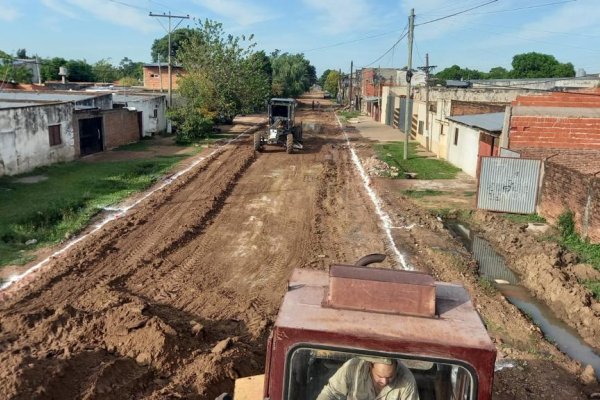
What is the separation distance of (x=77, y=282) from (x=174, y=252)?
2371mm

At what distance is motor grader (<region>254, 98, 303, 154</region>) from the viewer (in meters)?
26.8

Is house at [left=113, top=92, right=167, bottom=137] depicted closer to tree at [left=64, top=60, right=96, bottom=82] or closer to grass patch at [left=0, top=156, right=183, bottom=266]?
grass patch at [left=0, top=156, right=183, bottom=266]

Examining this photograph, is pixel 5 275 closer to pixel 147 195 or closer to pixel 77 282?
pixel 77 282

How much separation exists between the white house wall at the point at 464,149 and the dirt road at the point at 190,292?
16.9 ft

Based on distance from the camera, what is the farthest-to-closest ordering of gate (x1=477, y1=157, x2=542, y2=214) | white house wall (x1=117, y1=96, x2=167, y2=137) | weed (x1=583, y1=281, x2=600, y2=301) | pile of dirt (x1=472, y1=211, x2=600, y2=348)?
1. white house wall (x1=117, y1=96, x2=167, y2=137)
2. gate (x1=477, y1=157, x2=542, y2=214)
3. weed (x1=583, y1=281, x2=600, y2=301)
4. pile of dirt (x1=472, y1=211, x2=600, y2=348)

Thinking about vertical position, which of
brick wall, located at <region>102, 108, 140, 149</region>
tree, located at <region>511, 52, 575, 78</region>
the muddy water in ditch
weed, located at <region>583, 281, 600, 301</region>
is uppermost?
tree, located at <region>511, 52, 575, 78</region>

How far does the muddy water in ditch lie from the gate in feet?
6.10

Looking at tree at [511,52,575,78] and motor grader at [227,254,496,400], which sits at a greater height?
tree at [511,52,575,78]

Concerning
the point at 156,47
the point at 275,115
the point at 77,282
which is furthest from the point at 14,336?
the point at 156,47

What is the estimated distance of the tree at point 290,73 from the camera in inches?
3135

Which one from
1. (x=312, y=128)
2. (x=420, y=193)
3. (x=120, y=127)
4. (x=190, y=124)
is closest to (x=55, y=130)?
(x=120, y=127)

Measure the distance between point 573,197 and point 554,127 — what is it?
416 cm

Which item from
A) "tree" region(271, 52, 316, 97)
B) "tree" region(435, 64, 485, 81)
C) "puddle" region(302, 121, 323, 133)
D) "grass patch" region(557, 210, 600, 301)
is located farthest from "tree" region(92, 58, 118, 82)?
"grass patch" region(557, 210, 600, 301)

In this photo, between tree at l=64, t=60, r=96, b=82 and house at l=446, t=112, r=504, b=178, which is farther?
tree at l=64, t=60, r=96, b=82
